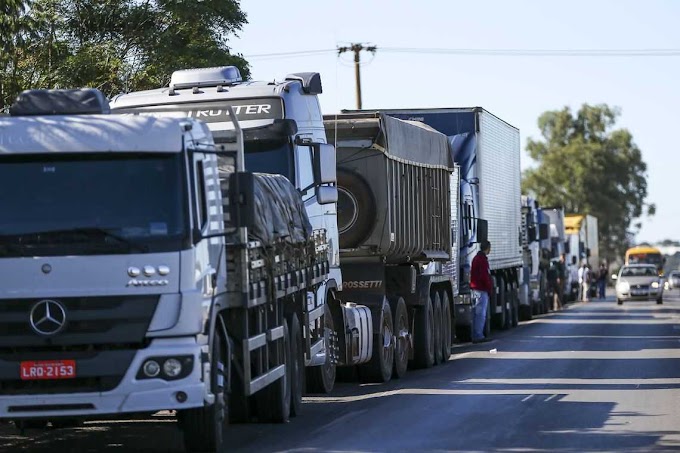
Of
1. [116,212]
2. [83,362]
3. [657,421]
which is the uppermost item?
[116,212]

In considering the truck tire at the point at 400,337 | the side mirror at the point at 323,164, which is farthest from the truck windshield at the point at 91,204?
the truck tire at the point at 400,337

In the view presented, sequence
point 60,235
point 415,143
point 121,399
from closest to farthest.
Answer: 1. point 121,399
2. point 60,235
3. point 415,143

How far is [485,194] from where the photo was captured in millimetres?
32531

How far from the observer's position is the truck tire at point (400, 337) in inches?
858

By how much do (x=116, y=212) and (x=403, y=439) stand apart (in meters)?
3.35

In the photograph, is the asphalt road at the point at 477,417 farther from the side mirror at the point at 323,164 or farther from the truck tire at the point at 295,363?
the side mirror at the point at 323,164

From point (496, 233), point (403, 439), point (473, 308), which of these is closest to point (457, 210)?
point (473, 308)

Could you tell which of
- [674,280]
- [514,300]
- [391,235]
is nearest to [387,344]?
[391,235]

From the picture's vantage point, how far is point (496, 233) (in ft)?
114

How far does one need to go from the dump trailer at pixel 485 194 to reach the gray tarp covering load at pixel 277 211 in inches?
383

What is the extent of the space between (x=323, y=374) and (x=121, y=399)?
682 cm

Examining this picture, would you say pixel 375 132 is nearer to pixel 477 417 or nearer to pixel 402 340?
pixel 402 340

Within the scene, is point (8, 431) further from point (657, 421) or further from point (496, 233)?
point (496, 233)

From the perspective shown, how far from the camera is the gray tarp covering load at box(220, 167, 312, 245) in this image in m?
14.3
